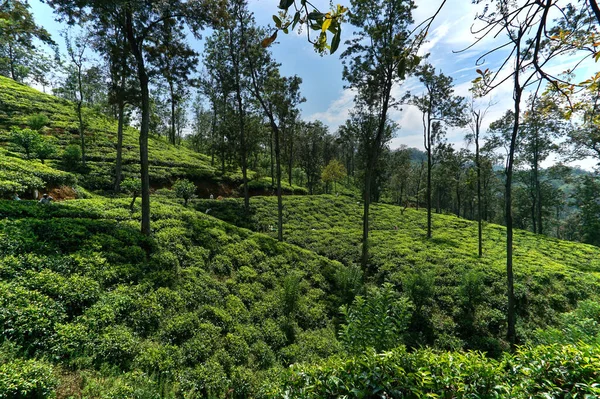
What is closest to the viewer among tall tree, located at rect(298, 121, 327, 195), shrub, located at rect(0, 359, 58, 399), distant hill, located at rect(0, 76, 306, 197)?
shrub, located at rect(0, 359, 58, 399)

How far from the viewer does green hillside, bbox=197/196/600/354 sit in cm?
828

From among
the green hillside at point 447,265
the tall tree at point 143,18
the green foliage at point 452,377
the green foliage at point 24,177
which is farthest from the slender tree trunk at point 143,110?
the green foliage at point 452,377

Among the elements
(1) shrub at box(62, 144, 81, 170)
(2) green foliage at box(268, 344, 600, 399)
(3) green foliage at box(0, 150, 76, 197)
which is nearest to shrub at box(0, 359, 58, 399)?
(2) green foliage at box(268, 344, 600, 399)

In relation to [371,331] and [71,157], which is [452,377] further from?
[71,157]

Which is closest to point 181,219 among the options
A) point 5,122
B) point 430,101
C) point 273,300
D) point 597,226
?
point 273,300

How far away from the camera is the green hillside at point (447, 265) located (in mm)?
8281

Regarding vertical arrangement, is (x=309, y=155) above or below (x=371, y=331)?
above

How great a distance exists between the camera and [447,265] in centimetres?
1206

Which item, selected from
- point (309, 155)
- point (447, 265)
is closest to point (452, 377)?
point (447, 265)

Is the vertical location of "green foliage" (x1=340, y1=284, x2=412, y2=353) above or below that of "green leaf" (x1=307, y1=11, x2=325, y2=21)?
below

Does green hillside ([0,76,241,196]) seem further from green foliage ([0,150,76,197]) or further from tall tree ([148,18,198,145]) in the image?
tall tree ([148,18,198,145])

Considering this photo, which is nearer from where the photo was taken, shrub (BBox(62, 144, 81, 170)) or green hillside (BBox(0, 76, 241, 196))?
shrub (BBox(62, 144, 81, 170))

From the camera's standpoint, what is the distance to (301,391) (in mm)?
2525

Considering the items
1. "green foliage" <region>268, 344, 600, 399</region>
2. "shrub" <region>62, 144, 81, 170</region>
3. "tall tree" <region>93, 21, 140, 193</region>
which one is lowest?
"green foliage" <region>268, 344, 600, 399</region>
